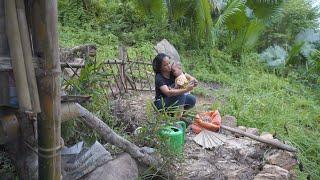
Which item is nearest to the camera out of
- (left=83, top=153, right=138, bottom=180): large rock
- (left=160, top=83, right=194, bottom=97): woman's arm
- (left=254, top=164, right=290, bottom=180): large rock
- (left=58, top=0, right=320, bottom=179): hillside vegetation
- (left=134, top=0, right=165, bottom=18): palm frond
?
(left=83, top=153, right=138, bottom=180): large rock

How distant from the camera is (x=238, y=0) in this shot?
856 cm

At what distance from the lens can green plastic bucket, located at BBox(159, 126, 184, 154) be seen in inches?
130

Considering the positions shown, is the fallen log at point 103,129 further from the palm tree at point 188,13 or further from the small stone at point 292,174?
the palm tree at point 188,13

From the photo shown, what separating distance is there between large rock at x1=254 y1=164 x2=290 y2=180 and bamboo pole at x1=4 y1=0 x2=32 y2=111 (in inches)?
93.8

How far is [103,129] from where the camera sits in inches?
114

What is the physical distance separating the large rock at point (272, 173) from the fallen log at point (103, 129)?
3.36 ft

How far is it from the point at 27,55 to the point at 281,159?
2.86 m

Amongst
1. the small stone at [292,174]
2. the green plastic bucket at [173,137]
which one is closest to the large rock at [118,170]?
the green plastic bucket at [173,137]

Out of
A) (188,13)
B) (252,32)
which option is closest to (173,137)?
(188,13)

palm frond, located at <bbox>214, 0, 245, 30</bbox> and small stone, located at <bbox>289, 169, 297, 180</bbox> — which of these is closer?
small stone, located at <bbox>289, 169, 297, 180</bbox>

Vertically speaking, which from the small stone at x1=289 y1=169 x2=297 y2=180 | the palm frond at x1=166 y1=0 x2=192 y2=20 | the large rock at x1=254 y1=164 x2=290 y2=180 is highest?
the palm frond at x1=166 y1=0 x2=192 y2=20

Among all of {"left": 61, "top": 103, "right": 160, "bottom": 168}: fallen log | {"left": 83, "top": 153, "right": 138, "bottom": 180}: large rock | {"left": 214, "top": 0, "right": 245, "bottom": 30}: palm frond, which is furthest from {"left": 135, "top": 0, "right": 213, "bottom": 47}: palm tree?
{"left": 83, "top": 153, "right": 138, "bottom": 180}: large rock

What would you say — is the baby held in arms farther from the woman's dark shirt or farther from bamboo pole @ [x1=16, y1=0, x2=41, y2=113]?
bamboo pole @ [x1=16, y1=0, x2=41, y2=113]

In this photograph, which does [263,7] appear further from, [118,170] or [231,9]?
[118,170]
